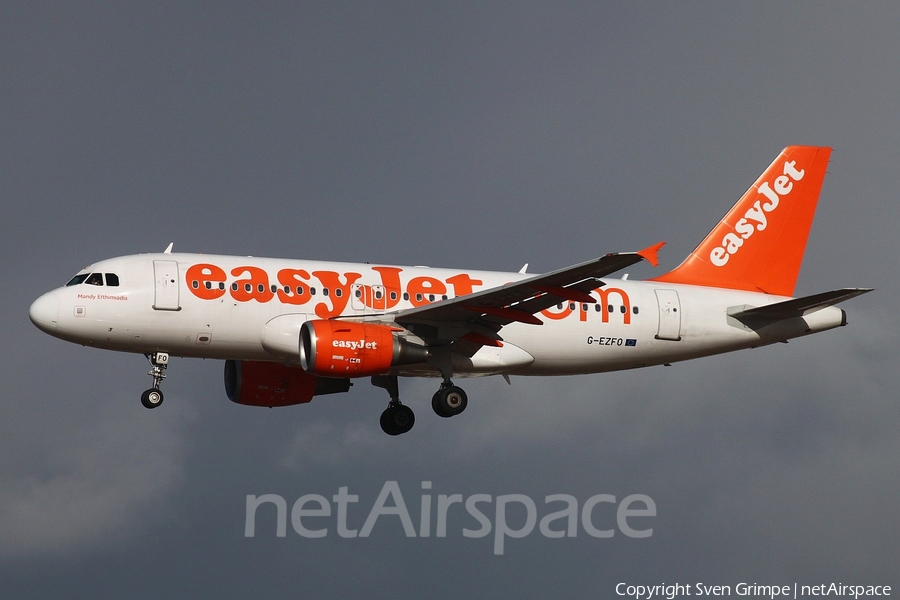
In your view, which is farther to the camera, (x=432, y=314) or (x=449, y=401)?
(x=449, y=401)

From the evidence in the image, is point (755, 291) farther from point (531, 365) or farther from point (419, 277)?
point (419, 277)

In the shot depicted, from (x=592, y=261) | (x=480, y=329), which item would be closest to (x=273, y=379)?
(x=480, y=329)

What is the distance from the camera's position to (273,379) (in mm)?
42406

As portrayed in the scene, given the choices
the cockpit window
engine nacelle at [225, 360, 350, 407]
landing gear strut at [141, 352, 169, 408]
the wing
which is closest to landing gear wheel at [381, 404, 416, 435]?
engine nacelle at [225, 360, 350, 407]

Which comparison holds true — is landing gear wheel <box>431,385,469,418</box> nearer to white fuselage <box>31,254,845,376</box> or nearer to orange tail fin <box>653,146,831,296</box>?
white fuselage <box>31,254,845,376</box>

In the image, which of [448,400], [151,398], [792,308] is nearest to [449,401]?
[448,400]

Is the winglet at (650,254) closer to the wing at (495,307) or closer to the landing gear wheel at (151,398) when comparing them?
the wing at (495,307)

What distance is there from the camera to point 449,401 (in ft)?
129

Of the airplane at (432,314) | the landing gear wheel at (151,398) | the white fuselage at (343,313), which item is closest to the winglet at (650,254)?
the airplane at (432,314)

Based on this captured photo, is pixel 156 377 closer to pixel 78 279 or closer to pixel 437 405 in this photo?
pixel 78 279

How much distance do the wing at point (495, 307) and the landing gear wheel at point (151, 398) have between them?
702 cm

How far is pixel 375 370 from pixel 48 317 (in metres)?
9.07

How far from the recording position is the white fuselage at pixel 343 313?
37125 mm

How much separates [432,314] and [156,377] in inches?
316
